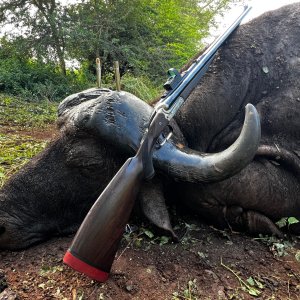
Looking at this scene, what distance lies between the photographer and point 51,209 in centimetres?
280

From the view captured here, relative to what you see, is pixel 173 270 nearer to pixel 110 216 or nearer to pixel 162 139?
pixel 110 216

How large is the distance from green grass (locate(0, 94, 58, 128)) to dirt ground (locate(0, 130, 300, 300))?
778 cm

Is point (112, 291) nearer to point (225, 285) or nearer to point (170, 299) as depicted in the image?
point (170, 299)

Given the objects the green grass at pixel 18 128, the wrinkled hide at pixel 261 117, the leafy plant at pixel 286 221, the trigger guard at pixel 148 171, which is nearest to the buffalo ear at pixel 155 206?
the wrinkled hide at pixel 261 117

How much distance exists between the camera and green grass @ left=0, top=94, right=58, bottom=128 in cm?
1034

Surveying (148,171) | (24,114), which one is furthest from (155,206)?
(24,114)

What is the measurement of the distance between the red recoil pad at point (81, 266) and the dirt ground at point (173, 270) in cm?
19

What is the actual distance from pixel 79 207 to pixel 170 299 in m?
1.06

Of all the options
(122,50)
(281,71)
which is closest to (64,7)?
(122,50)

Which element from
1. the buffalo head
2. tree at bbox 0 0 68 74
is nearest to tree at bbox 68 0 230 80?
tree at bbox 0 0 68 74

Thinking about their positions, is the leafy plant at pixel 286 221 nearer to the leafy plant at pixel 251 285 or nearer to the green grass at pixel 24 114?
the leafy plant at pixel 251 285

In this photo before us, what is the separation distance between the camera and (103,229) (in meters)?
2.00

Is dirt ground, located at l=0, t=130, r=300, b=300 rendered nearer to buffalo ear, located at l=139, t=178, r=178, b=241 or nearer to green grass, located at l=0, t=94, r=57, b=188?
buffalo ear, located at l=139, t=178, r=178, b=241

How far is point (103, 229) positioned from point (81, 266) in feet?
0.72
